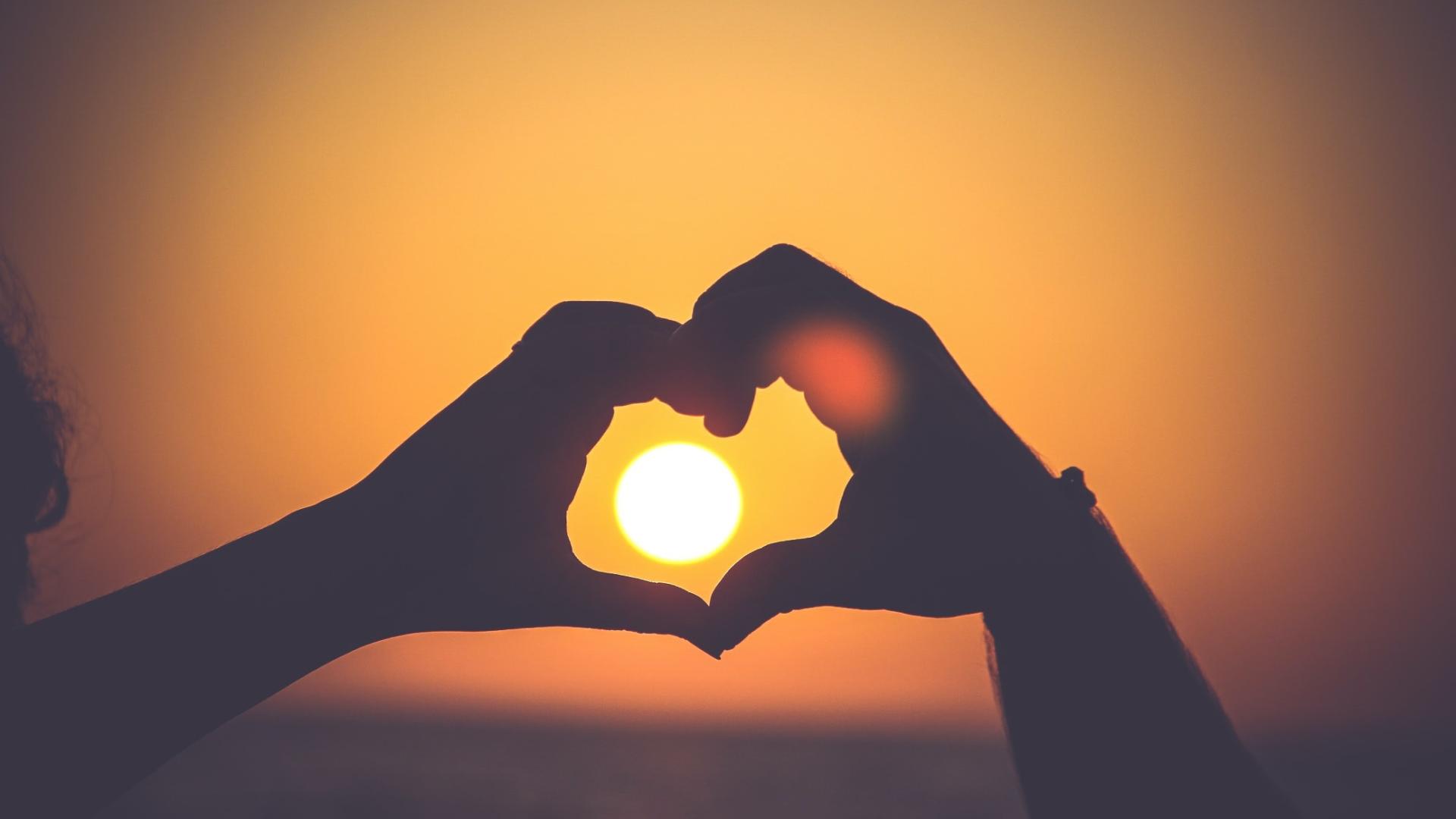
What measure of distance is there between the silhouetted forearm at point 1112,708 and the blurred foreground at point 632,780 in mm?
41905

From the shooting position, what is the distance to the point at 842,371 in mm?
1866

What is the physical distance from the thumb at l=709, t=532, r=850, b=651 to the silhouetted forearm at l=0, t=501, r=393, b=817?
66 centimetres

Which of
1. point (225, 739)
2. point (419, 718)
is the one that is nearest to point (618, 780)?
point (225, 739)

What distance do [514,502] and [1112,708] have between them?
1.19 m

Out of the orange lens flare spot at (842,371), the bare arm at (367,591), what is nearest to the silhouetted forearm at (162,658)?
the bare arm at (367,591)

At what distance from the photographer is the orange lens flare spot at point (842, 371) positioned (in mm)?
1781

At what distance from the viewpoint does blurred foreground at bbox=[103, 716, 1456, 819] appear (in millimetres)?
42812

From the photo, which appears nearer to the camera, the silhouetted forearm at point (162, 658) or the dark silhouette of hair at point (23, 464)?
the silhouetted forearm at point (162, 658)

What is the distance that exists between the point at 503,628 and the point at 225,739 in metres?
94.8

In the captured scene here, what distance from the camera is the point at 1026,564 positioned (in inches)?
68.9

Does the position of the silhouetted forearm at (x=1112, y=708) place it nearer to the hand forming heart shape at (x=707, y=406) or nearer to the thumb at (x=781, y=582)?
the hand forming heart shape at (x=707, y=406)

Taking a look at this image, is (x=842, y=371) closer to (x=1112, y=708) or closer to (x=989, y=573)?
(x=989, y=573)

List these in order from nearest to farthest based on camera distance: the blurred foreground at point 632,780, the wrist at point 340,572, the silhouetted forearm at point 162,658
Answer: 1. the silhouetted forearm at point 162,658
2. the wrist at point 340,572
3. the blurred foreground at point 632,780

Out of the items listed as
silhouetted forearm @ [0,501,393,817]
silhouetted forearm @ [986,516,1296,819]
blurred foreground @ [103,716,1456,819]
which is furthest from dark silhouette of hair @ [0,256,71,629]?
blurred foreground @ [103,716,1456,819]
